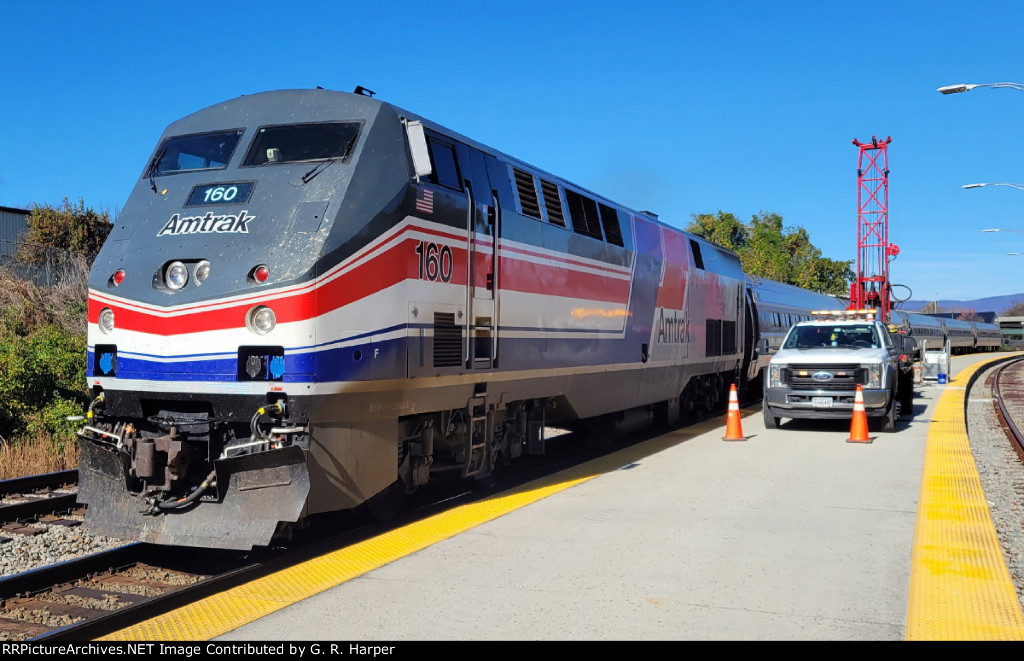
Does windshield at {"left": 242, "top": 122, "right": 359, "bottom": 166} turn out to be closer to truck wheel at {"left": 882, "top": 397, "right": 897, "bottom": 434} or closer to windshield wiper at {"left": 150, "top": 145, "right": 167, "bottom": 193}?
windshield wiper at {"left": 150, "top": 145, "right": 167, "bottom": 193}

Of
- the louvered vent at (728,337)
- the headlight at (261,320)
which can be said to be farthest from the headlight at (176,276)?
the louvered vent at (728,337)

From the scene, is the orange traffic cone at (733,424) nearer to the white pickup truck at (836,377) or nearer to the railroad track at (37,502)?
the white pickup truck at (836,377)

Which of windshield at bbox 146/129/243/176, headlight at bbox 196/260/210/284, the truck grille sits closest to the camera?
headlight at bbox 196/260/210/284

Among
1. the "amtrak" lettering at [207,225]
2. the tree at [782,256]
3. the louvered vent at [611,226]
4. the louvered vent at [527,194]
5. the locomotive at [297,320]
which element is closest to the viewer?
the locomotive at [297,320]

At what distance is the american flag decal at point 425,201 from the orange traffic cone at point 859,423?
25.3 ft

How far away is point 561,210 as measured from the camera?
33.7 feet

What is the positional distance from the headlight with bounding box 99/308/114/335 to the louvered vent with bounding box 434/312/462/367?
2547 mm

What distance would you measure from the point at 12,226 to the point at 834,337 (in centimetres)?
2718

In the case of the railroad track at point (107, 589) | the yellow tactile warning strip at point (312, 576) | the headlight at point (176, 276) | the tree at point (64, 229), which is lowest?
the railroad track at point (107, 589)

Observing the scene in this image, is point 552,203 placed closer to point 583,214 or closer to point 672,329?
point 583,214

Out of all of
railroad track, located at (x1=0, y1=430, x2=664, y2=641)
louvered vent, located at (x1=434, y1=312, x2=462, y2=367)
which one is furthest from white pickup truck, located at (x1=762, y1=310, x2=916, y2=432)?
louvered vent, located at (x1=434, y1=312, x2=462, y2=367)

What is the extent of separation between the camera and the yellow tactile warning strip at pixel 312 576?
4.69m

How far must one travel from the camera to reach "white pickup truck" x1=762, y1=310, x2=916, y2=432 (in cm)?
Result: 1378

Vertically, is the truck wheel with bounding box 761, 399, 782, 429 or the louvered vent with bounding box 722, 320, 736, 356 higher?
the louvered vent with bounding box 722, 320, 736, 356
